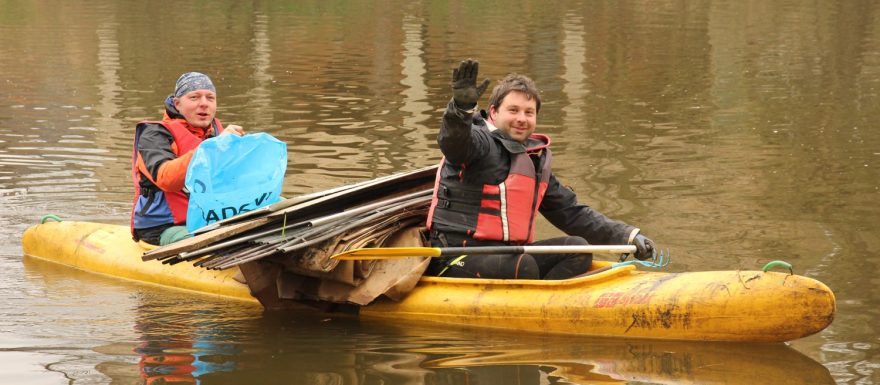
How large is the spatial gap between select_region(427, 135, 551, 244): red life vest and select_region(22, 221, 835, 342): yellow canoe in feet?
0.90

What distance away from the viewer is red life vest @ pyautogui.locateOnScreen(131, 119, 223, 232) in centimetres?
814

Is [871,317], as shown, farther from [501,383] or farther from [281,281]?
[281,281]

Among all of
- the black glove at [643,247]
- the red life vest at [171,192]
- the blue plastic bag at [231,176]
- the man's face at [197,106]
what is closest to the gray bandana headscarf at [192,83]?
the man's face at [197,106]

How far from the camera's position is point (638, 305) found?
6746 millimetres

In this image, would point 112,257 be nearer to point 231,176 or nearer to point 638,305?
point 231,176

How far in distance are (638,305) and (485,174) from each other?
1030 millimetres

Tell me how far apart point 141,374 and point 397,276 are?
154cm

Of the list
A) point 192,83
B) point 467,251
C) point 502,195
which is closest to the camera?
point 467,251

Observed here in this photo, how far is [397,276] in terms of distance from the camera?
723 centimetres

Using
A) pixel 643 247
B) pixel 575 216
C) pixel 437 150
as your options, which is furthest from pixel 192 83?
pixel 437 150

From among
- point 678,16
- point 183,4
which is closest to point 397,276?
point 678,16

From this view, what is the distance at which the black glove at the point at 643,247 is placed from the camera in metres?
7.10

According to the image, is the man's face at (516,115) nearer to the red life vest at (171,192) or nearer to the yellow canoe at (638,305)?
the yellow canoe at (638,305)

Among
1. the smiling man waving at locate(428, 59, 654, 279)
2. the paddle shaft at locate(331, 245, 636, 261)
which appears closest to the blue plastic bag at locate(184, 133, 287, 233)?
the paddle shaft at locate(331, 245, 636, 261)
